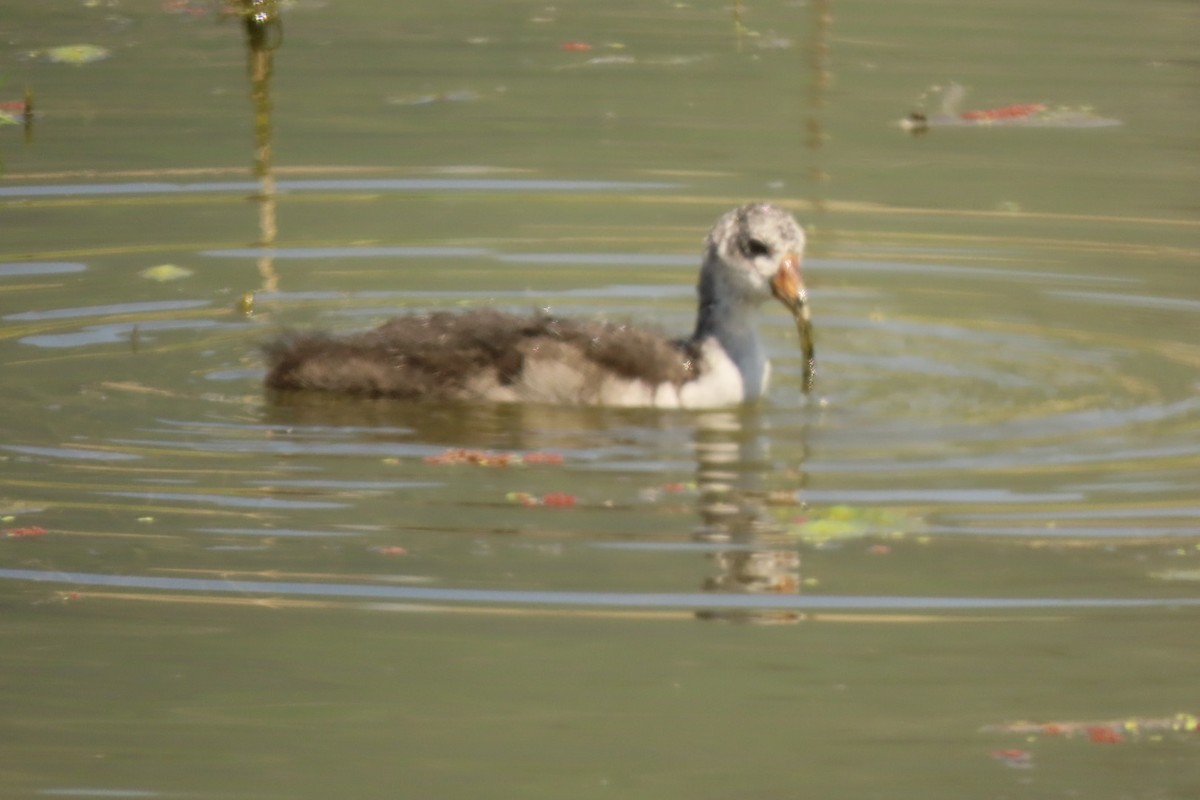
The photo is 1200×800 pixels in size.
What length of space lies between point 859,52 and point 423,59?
327cm

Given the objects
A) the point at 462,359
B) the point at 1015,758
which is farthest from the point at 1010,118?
the point at 1015,758

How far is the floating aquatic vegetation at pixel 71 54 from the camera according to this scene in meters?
18.5

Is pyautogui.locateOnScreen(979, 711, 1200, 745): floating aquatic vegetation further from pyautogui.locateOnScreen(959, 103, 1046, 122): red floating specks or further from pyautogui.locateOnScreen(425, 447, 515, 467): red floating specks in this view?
pyautogui.locateOnScreen(959, 103, 1046, 122): red floating specks

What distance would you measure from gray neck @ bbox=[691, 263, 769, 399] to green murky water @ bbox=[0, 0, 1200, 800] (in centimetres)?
22

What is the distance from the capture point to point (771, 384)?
11562 millimetres

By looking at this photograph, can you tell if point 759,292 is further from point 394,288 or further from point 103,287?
point 103,287

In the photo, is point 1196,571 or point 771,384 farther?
point 771,384

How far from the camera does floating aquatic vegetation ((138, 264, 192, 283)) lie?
520 inches

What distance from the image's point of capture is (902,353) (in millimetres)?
11867

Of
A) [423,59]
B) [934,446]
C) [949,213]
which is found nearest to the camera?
[934,446]

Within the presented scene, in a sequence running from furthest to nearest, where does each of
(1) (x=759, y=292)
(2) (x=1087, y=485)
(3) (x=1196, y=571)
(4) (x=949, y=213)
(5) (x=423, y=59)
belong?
1. (5) (x=423, y=59)
2. (4) (x=949, y=213)
3. (1) (x=759, y=292)
4. (2) (x=1087, y=485)
5. (3) (x=1196, y=571)

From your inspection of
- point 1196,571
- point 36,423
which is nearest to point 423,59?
point 36,423

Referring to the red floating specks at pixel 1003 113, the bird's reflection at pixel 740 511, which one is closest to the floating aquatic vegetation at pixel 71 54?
the red floating specks at pixel 1003 113

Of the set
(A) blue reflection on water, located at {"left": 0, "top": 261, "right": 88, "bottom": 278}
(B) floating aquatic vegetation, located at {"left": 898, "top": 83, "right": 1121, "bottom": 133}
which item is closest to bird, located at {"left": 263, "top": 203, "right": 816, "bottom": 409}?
(A) blue reflection on water, located at {"left": 0, "top": 261, "right": 88, "bottom": 278}
